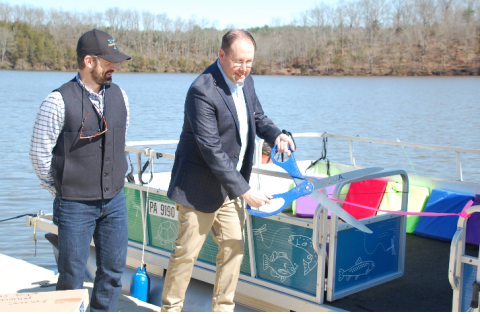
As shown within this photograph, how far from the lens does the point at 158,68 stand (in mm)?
72812

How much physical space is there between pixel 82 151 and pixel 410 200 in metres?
3.70

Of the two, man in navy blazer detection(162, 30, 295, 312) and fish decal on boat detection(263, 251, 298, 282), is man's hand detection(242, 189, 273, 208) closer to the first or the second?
man in navy blazer detection(162, 30, 295, 312)

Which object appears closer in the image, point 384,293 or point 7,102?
point 384,293

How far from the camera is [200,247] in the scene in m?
3.26

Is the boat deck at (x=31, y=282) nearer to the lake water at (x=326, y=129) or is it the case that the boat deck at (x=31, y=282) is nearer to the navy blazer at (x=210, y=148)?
the lake water at (x=326, y=129)

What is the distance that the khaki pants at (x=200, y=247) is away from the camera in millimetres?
3187

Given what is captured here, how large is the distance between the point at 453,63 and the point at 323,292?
67.9 metres

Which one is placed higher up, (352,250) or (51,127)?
(51,127)

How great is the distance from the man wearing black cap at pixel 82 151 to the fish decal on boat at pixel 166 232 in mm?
1364

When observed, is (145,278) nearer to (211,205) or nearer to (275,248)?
(275,248)

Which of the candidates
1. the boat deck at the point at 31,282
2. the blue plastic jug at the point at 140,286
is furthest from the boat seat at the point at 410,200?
the boat deck at the point at 31,282

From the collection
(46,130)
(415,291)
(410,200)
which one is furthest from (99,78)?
(410,200)

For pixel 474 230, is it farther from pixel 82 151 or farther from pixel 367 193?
pixel 82 151

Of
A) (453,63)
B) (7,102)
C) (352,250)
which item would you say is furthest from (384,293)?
(453,63)
